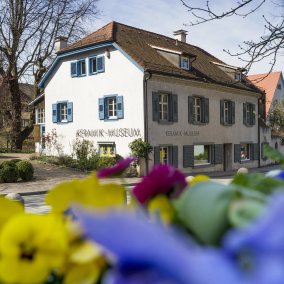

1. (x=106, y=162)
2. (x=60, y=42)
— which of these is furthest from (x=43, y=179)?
(x=60, y=42)

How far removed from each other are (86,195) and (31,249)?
9cm

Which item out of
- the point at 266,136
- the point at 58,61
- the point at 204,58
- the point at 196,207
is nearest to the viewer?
the point at 196,207

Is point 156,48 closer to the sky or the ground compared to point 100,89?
closer to the sky

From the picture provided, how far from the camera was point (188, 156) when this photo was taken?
21.8 metres

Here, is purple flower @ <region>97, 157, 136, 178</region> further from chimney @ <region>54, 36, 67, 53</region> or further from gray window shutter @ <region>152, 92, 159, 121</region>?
chimney @ <region>54, 36, 67, 53</region>

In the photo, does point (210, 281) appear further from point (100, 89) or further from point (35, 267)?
point (100, 89)

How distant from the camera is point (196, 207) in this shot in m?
0.48

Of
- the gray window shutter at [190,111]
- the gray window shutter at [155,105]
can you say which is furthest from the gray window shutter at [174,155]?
the gray window shutter at [190,111]

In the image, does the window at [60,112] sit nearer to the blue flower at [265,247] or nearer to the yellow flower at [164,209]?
the yellow flower at [164,209]

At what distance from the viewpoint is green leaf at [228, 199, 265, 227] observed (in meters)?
0.41

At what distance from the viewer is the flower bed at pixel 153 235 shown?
1.10 feet

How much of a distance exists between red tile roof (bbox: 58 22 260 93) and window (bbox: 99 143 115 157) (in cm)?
422

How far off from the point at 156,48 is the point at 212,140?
5795 millimetres

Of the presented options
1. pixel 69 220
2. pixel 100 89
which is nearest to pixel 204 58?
pixel 100 89
